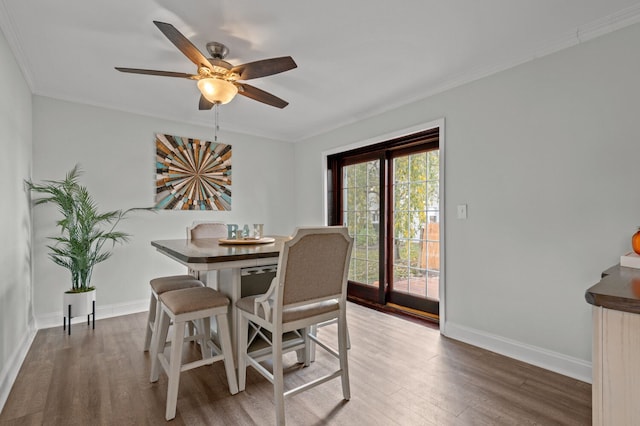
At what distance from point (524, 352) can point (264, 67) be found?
2.77m

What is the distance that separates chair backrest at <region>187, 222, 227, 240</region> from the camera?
9.16 ft

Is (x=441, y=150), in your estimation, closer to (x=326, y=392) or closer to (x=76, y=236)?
(x=326, y=392)

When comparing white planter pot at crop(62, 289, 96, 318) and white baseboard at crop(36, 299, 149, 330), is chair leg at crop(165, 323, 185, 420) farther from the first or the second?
white baseboard at crop(36, 299, 149, 330)

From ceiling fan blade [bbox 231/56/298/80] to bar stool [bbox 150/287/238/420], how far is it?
147 centimetres

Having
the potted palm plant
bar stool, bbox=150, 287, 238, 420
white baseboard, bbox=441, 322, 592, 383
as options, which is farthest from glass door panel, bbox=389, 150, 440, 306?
the potted palm plant

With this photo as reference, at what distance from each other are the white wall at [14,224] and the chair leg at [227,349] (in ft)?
4.16

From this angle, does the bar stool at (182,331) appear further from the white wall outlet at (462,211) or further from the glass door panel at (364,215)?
the glass door panel at (364,215)

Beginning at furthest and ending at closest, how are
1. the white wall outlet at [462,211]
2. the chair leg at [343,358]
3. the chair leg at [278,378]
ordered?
the white wall outlet at [462,211] → the chair leg at [343,358] → the chair leg at [278,378]

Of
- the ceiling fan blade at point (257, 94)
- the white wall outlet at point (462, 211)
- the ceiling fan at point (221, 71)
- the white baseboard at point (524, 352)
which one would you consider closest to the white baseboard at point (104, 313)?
the ceiling fan at point (221, 71)

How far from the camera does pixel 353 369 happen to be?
2.19 metres

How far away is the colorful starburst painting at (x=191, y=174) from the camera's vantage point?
370 cm

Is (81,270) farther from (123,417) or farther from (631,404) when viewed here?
(631,404)

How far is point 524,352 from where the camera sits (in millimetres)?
2303

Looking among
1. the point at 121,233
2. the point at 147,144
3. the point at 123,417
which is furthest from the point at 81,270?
the point at 123,417
